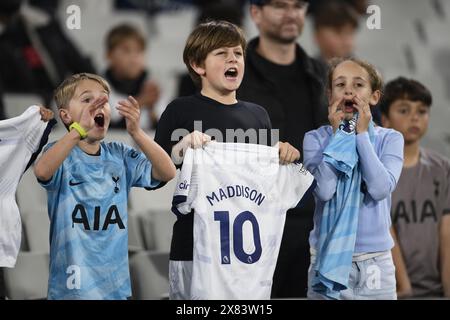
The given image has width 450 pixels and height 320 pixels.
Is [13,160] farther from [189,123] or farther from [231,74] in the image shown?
[231,74]

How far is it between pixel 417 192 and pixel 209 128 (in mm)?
1405

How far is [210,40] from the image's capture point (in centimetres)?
328

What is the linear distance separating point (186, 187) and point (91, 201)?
0.32 meters

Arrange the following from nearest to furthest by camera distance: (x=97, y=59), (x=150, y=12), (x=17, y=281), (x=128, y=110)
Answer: (x=128, y=110), (x=17, y=281), (x=97, y=59), (x=150, y=12)

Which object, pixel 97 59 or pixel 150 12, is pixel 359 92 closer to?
pixel 97 59

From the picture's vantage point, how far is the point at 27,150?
10.9 feet

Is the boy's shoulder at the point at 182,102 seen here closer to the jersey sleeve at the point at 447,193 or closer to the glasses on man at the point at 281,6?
the glasses on man at the point at 281,6

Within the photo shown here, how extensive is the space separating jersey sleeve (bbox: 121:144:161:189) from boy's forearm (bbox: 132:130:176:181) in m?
0.03

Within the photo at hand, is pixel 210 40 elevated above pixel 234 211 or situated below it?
above

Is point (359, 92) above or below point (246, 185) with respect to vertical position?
above

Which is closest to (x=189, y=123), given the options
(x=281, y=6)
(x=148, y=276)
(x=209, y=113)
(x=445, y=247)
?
(x=209, y=113)

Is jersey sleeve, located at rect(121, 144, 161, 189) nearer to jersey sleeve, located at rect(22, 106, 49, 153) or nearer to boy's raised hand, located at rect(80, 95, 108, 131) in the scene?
boy's raised hand, located at rect(80, 95, 108, 131)

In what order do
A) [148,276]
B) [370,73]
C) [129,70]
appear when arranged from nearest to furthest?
[370,73]
[148,276]
[129,70]

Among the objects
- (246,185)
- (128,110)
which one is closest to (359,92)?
(246,185)
